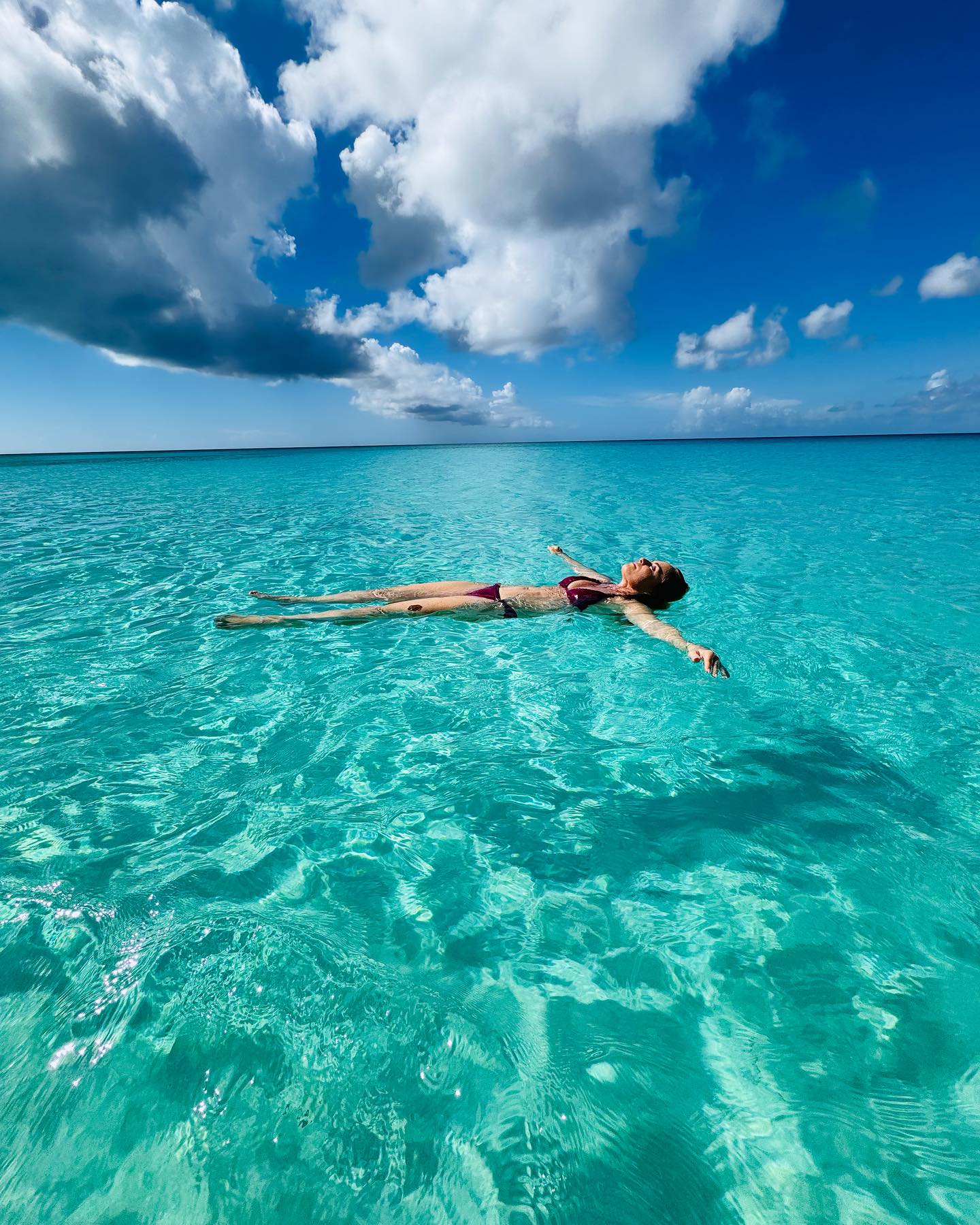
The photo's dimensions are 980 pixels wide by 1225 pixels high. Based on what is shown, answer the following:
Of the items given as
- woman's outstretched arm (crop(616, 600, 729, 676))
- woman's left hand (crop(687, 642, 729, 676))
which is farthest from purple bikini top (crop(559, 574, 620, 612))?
woman's left hand (crop(687, 642, 729, 676))

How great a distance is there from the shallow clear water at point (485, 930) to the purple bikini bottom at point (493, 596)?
0.46 m

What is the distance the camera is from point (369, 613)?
659 centimetres

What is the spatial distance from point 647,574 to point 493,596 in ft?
6.41

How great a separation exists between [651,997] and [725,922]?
66 centimetres

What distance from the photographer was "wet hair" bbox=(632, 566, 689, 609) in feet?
21.9

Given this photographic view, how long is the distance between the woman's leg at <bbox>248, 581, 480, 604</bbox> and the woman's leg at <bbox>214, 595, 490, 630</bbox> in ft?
0.52

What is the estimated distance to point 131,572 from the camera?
32.9 ft

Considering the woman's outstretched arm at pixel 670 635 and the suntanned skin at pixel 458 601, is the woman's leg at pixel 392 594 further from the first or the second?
the woman's outstretched arm at pixel 670 635

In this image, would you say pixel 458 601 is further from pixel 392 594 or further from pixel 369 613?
pixel 369 613

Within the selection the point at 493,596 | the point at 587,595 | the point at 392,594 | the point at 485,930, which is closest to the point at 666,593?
the point at 587,595

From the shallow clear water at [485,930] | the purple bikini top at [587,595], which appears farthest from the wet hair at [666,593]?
the shallow clear water at [485,930]

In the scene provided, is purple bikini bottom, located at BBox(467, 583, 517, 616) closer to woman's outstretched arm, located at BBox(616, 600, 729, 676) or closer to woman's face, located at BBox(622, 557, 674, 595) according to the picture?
woman's outstretched arm, located at BBox(616, 600, 729, 676)

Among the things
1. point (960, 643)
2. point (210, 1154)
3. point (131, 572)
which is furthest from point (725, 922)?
point (131, 572)

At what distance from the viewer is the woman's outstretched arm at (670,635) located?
4250 mm
